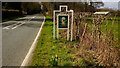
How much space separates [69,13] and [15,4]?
57681 millimetres

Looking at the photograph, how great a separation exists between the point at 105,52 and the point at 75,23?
7793mm

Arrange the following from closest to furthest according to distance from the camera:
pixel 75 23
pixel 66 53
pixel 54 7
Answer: pixel 66 53, pixel 75 23, pixel 54 7

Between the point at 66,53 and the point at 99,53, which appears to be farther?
the point at 66,53

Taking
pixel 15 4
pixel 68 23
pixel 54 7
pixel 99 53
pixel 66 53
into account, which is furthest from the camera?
pixel 15 4

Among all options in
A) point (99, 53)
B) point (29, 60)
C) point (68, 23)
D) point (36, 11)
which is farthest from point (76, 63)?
point (36, 11)

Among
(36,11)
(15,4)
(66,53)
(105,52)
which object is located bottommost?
(36,11)

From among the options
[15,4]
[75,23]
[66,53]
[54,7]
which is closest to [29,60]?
[66,53]

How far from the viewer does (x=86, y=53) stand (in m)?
10.1

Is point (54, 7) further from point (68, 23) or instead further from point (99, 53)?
point (99, 53)

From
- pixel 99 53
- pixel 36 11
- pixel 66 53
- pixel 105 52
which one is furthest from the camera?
pixel 36 11

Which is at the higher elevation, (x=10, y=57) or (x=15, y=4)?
(x=10, y=57)

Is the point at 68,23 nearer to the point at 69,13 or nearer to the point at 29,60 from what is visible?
the point at 69,13

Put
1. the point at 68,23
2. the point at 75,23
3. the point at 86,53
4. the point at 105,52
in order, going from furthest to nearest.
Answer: the point at 75,23 → the point at 68,23 → the point at 86,53 → the point at 105,52

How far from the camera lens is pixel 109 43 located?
8906 mm
